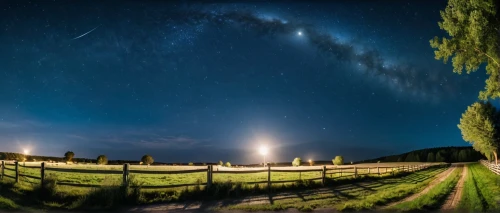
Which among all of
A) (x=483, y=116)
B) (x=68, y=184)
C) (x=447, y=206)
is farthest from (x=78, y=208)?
(x=483, y=116)

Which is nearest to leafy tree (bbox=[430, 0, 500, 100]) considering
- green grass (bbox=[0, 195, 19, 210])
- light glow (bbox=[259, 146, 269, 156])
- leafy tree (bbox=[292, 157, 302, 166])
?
green grass (bbox=[0, 195, 19, 210])

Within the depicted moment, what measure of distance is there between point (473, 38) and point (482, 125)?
36614mm

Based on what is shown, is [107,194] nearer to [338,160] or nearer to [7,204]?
[7,204]

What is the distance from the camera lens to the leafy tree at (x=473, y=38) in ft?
55.5

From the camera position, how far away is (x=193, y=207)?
1194 cm

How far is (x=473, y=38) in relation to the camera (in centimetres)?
1873

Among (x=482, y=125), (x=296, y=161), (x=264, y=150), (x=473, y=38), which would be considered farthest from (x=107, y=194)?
(x=296, y=161)

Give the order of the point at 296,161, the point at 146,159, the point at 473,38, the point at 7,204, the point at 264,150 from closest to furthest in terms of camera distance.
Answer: the point at 7,204 → the point at 473,38 → the point at 264,150 → the point at 146,159 → the point at 296,161

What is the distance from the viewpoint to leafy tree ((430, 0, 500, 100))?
16.9 metres

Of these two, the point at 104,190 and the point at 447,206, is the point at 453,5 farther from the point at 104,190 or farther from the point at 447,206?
the point at 104,190

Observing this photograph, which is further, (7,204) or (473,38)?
(473,38)

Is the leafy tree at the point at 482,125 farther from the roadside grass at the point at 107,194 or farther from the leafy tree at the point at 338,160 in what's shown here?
the roadside grass at the point at 107,194

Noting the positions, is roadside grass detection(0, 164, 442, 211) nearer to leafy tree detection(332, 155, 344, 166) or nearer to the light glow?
the light glow

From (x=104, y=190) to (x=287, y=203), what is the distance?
22.6 feet
